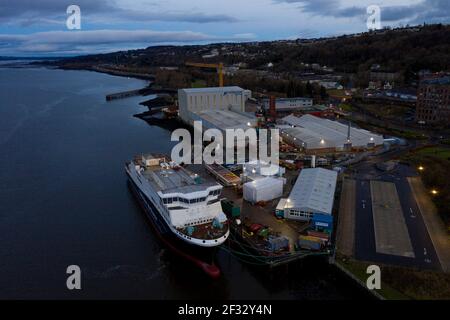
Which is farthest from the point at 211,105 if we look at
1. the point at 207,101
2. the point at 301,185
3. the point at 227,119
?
the point at 301,185

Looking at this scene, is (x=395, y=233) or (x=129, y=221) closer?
(x=395, y=233)

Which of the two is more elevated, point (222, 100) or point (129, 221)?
point (222, 100)

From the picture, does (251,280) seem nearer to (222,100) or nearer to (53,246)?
(53,246)

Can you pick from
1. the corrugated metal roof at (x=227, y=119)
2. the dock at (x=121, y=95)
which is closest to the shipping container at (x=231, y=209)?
the corrugated metal roof at (x=227, y=119)

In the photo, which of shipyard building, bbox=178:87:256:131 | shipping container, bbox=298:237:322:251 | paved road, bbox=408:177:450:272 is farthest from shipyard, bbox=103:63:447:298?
shipyard building, bbox=178:87:256:131

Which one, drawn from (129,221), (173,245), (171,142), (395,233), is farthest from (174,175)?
(171,142)

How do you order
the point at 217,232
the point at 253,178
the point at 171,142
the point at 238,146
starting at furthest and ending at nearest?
the point at 171,142, the point at 238,146, the point at 253,178, the point at 217,232
